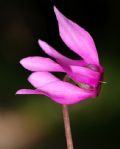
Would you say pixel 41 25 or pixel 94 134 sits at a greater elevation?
pixel 41 25

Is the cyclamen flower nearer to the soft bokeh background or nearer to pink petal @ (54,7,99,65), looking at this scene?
pink petal @ (54,7,99,65)

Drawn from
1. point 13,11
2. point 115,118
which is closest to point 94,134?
point 115,118

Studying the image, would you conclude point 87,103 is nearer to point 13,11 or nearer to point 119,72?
point 119,72

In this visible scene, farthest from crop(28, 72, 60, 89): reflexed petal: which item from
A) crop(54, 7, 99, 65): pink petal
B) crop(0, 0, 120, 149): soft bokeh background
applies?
crop(0, 0, 120, 149): soft bokeh background

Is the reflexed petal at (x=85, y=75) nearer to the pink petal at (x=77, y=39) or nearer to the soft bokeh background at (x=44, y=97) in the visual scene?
the pink petal at (x=77, y=39)

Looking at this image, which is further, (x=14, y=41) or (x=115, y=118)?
(x=14, y=41)

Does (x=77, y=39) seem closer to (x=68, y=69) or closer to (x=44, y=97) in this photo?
(x=68, y=69)

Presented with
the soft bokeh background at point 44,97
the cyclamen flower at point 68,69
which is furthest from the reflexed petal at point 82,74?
the soft bokeh background at point 44,97
